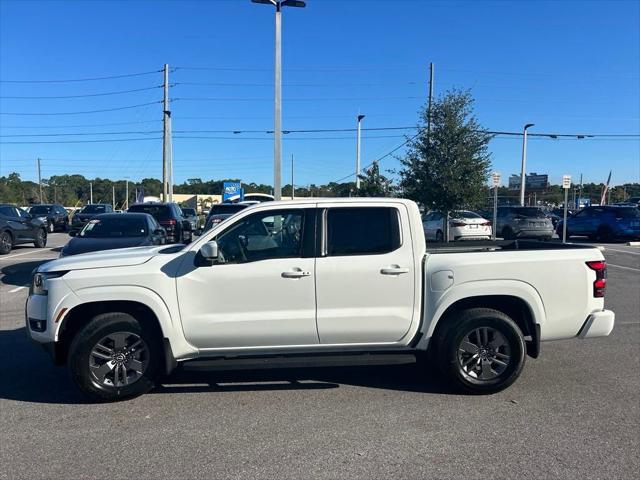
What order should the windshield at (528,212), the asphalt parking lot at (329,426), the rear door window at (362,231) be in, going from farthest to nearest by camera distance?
the windshield at (528,212) → the rear door window at (362,231) → the asphalt parking lot at (329,426)

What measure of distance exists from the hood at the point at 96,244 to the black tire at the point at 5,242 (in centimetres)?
840

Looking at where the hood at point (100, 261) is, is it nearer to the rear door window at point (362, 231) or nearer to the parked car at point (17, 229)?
the rear door window at point (362, 231)

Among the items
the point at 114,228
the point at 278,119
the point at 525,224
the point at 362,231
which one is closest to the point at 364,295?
the point at 362,231

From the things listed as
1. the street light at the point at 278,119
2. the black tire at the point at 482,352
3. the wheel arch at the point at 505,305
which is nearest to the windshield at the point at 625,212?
the street light at the point at 278,119

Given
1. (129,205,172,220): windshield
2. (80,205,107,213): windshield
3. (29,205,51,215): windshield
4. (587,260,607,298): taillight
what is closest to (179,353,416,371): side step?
(587,260,607,298): taillight

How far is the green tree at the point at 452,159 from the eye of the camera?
15.7 meters

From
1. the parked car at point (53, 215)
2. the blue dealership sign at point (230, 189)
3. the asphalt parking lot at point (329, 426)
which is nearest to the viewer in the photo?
the asphalt parking lot at point (329, 426)

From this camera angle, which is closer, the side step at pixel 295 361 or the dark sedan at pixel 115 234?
the side step at pixel 295 361

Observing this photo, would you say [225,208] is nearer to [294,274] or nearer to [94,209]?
[294,274]

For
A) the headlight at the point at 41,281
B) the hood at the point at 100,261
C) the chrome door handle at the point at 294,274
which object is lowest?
the headlight at the point at 41,281

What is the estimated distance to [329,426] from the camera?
14.3 feet

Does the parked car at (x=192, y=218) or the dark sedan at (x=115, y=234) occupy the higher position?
the dark sedan at (x=115, y=234)

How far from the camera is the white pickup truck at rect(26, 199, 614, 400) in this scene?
15.8ft

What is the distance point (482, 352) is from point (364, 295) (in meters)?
1.25
